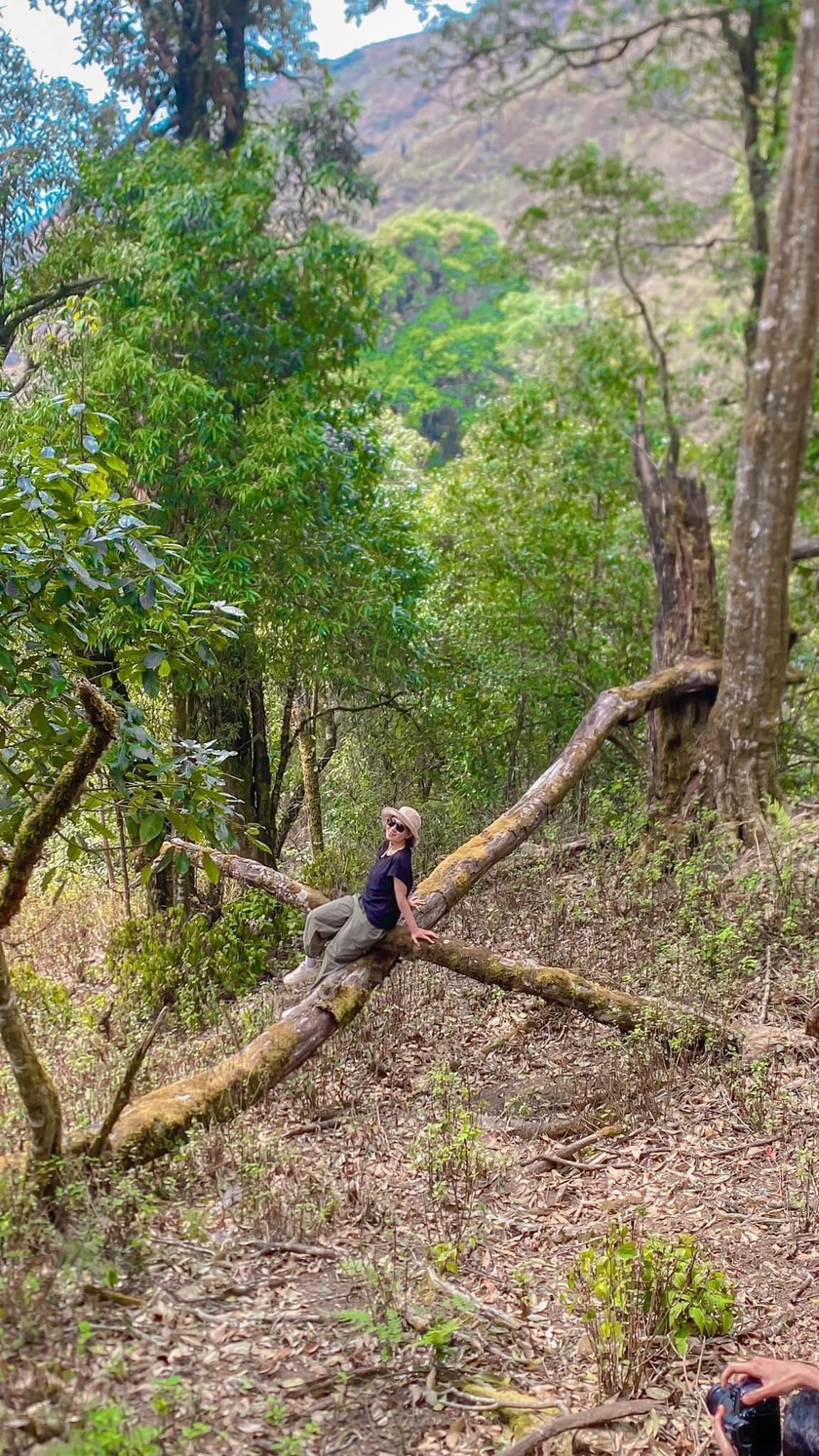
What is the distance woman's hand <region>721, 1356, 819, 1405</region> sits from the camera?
2.80m

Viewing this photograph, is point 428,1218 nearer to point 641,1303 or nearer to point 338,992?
point 641,1303

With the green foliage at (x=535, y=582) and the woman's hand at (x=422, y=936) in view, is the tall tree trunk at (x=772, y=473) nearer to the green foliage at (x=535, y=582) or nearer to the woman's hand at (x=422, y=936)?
the green foliage at (x=535, y=582)

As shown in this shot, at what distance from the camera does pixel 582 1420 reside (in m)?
3.21

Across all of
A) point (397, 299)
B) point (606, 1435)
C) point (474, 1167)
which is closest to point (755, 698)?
point (474, 1167)

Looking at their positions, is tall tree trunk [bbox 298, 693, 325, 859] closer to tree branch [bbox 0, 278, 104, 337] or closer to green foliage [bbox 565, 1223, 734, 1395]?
tree branch [bbox 0, 278, 104, 337]

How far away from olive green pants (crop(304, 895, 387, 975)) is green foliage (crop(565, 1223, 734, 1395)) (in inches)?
109

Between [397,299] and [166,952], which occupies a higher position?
[397,299]

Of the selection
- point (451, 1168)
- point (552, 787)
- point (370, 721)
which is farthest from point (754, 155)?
point (451, 1168)

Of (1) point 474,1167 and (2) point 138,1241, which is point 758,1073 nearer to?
(1) point 474,1167

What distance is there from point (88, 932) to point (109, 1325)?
28.1 feet

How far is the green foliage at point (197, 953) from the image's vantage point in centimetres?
905

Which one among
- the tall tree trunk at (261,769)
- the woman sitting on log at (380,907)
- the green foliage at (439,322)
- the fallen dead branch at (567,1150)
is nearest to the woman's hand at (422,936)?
the woman sitting on log at (380,907)

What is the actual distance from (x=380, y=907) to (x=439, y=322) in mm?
31015

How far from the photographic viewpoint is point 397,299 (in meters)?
34.2
